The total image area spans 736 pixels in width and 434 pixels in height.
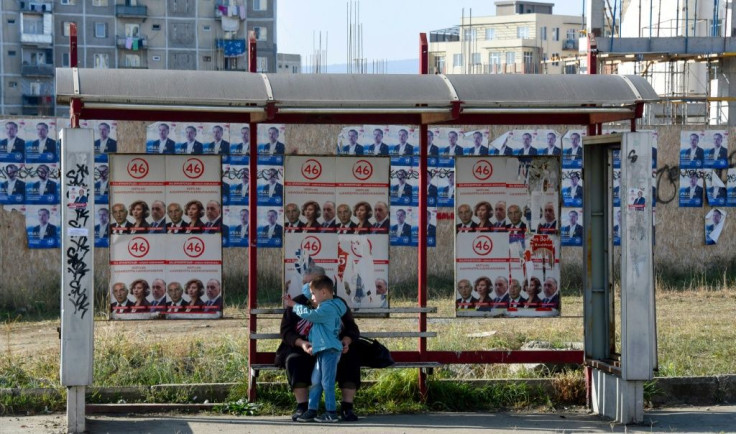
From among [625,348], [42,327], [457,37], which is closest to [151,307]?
[625,348]

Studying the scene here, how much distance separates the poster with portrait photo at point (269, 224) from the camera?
17.2 meters

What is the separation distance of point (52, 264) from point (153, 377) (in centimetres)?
682

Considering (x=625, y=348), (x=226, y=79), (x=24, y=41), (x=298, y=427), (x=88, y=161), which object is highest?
(x=24, y=41)

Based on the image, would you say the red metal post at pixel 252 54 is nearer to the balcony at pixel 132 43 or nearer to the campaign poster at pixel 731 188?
the campaign poster at pixel 731 188

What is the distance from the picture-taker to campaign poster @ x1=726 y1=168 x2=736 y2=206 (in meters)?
19.0

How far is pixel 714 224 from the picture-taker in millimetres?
19094

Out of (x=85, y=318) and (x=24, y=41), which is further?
(x=24, y=41)

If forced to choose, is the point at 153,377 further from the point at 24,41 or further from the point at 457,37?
the point at 457,37

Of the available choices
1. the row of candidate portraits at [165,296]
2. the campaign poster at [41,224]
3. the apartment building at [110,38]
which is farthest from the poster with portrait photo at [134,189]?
the apartment building at [110,38]

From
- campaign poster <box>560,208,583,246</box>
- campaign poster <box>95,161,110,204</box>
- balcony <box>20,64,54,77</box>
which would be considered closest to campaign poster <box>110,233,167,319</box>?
campaign poster <box>95,161,110,204</box>

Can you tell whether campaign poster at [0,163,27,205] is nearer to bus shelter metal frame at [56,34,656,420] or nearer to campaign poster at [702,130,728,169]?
bus shelter metal frame at [56,34,656,420]

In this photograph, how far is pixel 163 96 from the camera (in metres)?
9.09

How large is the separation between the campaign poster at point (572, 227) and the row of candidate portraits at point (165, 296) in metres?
9.02

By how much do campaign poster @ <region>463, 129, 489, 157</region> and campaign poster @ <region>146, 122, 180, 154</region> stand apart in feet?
14.3
